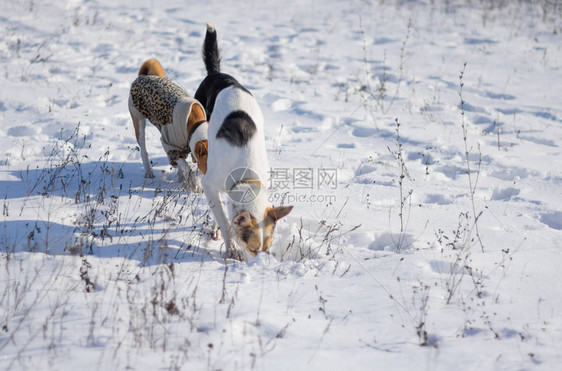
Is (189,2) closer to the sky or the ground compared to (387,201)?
closer to the sky

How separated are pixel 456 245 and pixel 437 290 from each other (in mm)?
855

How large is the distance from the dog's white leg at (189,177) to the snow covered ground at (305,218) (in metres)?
0.12

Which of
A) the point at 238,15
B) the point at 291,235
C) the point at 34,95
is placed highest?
the point at 238,15

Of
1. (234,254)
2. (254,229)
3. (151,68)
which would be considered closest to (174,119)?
(151,68)

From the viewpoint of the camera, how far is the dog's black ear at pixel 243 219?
11.8 feet

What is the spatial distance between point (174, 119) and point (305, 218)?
A: 5.56ft

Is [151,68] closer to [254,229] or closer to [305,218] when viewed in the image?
[305,218]

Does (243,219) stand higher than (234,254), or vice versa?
(243,219)

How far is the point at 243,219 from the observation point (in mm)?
3619

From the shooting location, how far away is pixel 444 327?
3.00 metres

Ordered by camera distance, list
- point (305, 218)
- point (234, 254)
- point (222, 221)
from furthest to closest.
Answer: point (305, 218) → point (222, 221) → point (234, 254)

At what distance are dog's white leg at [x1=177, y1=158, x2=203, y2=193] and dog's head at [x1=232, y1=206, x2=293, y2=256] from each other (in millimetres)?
1443

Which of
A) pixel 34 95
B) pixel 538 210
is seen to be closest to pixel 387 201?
pixel 538 210

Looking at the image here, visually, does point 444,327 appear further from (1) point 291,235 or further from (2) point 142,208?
(2) point 142,208
